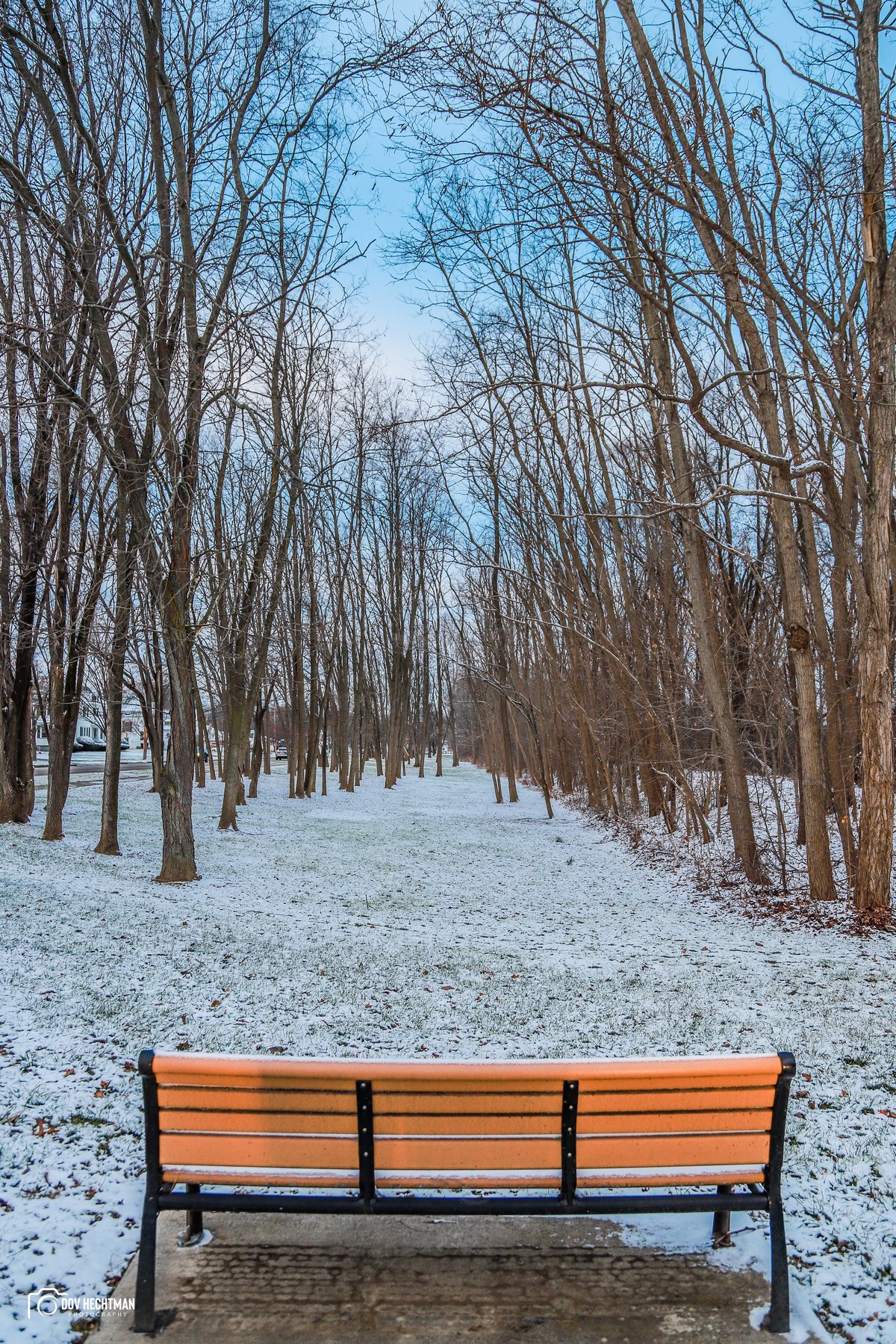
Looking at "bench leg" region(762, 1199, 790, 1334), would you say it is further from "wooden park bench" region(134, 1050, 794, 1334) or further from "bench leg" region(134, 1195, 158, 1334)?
"bench leg" region(134, 1195, 158, 1334)

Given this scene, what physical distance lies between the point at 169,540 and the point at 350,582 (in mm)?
21189

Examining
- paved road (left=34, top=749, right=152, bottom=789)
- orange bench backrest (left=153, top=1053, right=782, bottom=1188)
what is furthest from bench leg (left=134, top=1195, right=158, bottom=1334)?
paved road (left=34, top=749, right=152, bottom=789)

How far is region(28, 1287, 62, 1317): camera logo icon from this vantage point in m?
2.73

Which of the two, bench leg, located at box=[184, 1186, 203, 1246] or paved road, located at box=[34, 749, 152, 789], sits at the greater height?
bench leg, located at box=[184, 1186, 203, 1246]

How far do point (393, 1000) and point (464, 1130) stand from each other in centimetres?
344

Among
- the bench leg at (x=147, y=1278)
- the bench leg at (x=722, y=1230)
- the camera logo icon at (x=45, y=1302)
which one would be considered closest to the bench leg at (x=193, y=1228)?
the bench leg at (x=147, y=1278)

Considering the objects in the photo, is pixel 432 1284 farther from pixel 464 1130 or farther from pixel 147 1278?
pixel 147 1278

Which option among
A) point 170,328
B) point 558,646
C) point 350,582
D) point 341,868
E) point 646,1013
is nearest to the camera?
point 646,1013

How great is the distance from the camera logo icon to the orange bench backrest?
2.03 feet

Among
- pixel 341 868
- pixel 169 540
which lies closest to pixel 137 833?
pixel 341 868

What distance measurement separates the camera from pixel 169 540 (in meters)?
10.5

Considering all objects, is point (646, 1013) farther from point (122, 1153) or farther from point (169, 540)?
point (169, 540)

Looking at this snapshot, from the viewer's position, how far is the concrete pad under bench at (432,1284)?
2607 mm

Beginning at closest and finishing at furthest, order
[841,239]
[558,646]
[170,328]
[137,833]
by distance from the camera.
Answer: [170,328], [841,239], [137,833], [558,646]
